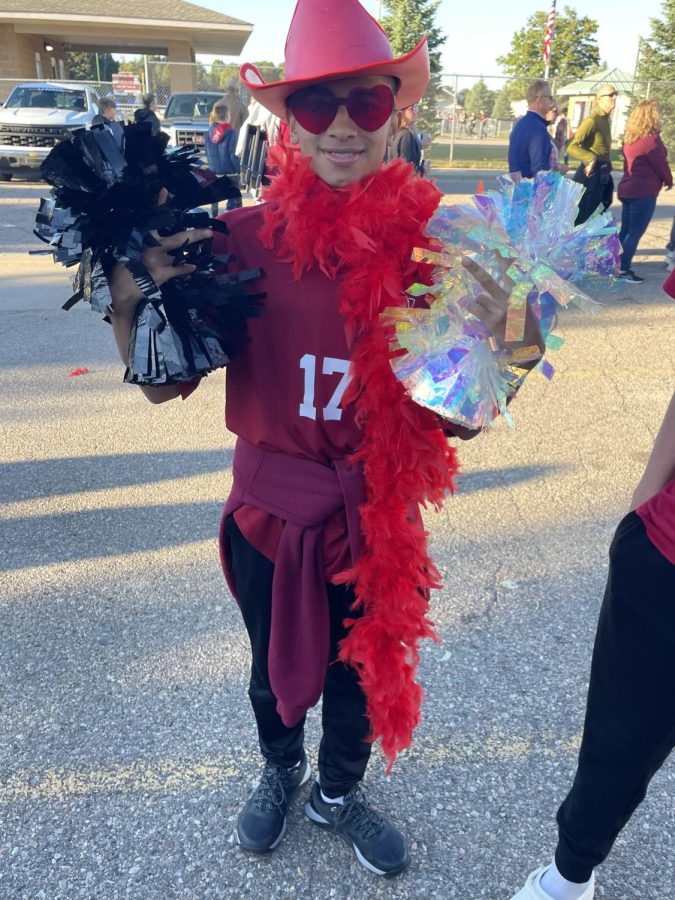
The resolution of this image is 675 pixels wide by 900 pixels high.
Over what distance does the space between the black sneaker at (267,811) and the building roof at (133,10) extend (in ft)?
80.4

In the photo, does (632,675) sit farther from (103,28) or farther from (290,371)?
(103,28)

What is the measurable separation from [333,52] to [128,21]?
79.8ft

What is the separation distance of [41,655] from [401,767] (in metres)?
1.29

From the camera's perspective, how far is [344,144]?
151cm

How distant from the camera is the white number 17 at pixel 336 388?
5.05 feet

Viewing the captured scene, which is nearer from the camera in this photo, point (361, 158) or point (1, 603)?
point (361, 158)

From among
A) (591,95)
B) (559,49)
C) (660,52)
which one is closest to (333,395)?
(591,95)

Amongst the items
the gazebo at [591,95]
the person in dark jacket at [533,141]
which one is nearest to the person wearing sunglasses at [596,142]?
the person in dark jacket at [533,141]

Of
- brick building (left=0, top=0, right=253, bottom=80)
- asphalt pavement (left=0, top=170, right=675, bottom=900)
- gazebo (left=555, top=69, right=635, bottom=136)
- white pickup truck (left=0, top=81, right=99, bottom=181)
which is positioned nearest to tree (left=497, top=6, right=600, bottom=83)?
gazebo (left=555, top=69, right=635, bottom=136)

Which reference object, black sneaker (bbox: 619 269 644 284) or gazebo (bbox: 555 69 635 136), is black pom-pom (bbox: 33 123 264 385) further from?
gazebo (bbox: 555 69 635 136)

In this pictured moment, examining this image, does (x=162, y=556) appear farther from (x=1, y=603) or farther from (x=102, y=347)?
(x=102, y=347)

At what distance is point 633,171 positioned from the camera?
7.45 metres

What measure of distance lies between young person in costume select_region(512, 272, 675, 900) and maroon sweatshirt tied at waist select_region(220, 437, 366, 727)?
557 millimetres

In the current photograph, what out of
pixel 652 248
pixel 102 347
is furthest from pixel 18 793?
pixel 652 248
